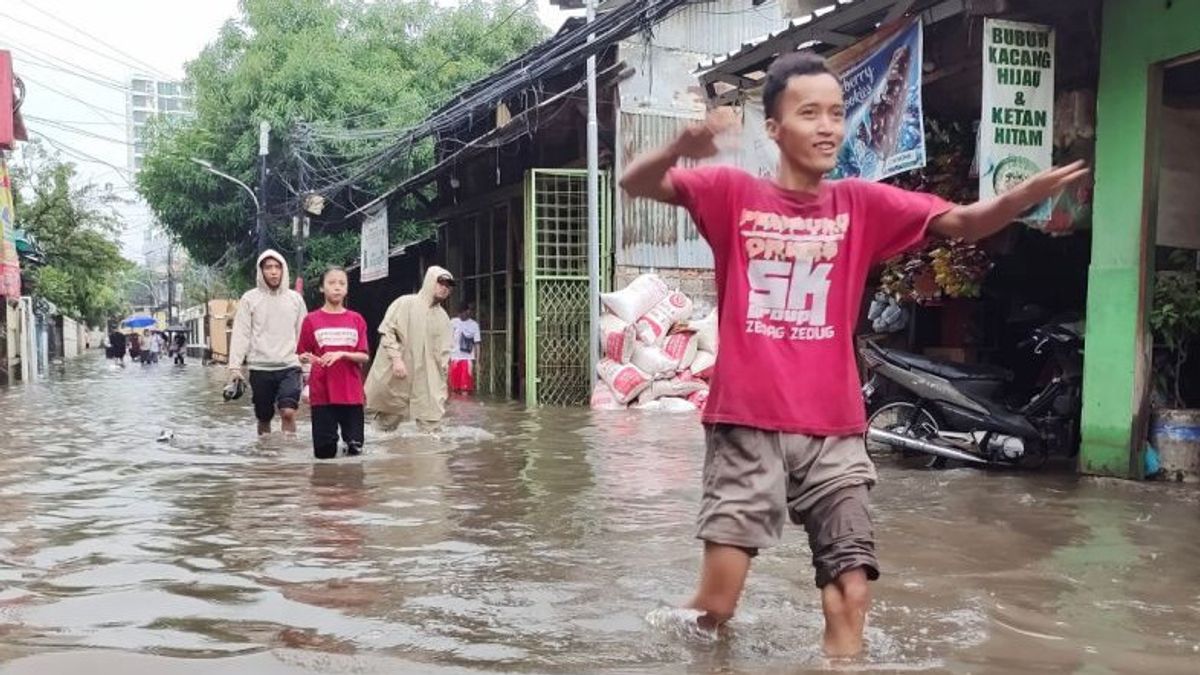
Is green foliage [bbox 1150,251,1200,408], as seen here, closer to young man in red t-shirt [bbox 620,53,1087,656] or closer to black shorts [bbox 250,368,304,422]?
young man in red t-shirt [bbox 620,53,1087,656]

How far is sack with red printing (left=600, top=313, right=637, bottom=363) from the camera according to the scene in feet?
45.2

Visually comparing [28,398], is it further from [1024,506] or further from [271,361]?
[1024,506]

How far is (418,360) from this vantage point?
9625 mm

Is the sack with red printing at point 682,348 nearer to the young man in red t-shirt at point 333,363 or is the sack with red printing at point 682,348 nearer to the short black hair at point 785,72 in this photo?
the young man in red t-shirt at point 333,363

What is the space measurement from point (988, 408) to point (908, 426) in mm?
628

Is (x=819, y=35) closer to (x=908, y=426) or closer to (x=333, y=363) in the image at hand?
(x=908, y=426)

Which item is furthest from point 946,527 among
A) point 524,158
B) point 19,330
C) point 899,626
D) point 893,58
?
point 19,330

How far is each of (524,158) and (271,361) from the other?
32.6 feet

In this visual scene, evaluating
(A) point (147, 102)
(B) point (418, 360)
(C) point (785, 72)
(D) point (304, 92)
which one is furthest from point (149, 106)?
(C) point (785, 72)

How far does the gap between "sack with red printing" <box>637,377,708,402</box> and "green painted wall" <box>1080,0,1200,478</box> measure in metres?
6.97

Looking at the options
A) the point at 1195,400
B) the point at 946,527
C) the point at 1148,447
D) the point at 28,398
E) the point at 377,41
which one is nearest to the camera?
the point at 946,527

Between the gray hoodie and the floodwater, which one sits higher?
the gray hoodie

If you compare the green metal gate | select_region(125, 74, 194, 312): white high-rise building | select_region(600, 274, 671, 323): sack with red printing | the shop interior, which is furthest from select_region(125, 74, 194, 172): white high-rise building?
the shop interior

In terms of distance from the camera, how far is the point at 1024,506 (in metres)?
6.03
